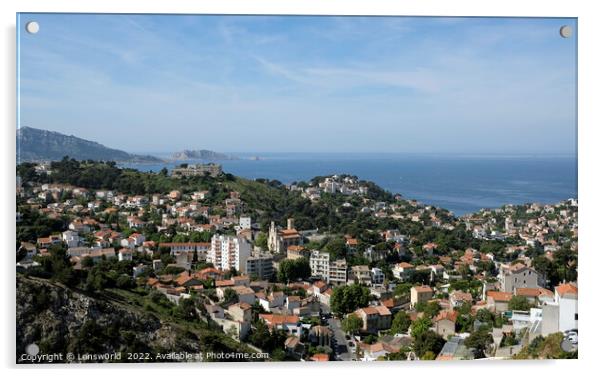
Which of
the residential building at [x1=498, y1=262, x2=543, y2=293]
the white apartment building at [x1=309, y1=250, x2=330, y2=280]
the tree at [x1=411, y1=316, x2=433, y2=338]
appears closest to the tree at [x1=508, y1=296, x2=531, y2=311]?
the residential building at [x1=498, y1=262, x2=543, y2=293]

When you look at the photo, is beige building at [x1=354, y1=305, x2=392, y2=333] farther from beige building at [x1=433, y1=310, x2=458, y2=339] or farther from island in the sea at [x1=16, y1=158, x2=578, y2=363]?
beige building at [x1=433, y1=310, x2=458, y2=339]

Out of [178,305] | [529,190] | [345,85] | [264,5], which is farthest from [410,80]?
[178,305]

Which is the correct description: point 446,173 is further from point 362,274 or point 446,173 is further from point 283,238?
point 283,238

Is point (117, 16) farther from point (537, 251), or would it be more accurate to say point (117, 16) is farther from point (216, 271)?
point (537, 251)

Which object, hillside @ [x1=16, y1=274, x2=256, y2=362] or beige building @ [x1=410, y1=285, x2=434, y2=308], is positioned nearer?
hillside @ [x1=16, y1=274, x2=256, y2=362]

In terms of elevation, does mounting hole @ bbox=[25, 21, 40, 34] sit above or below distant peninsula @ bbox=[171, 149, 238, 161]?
above

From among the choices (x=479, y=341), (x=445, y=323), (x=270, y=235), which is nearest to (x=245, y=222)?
(x=270, y=235)

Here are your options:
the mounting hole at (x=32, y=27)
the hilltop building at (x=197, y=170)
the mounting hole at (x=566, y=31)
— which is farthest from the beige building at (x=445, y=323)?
the mounting hole at (x=32, y=27)

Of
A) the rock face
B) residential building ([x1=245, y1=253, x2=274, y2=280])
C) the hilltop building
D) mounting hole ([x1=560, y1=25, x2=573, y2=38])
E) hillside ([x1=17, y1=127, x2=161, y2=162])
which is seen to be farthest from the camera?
the hilltop building
